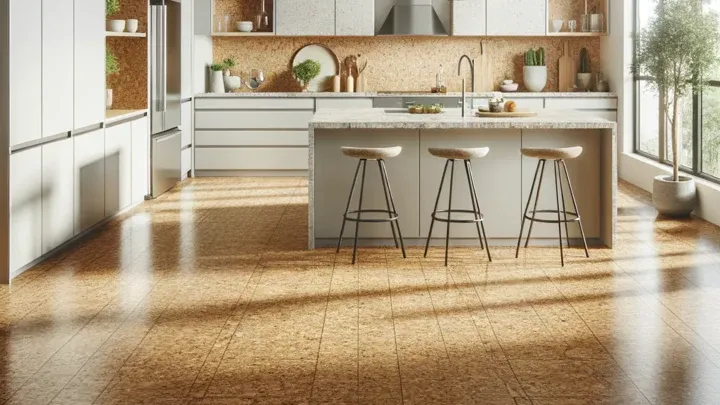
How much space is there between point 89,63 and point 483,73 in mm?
5369

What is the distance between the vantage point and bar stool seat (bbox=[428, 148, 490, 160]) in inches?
246

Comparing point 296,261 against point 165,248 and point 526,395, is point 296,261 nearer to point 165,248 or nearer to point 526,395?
point 165,248

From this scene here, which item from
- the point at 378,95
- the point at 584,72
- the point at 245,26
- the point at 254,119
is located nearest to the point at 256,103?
the point at 254,119

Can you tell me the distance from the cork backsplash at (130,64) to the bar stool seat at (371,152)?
123 inches

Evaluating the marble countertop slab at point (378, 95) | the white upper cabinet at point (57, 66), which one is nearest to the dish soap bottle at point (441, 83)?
the marble countertop slab at point (378, 95)

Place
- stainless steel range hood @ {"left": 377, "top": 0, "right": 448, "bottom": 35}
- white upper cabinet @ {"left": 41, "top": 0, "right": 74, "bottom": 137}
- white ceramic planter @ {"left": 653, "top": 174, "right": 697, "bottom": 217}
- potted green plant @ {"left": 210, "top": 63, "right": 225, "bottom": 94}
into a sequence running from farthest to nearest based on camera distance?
potted green plant @ {"left": 210, "top": 63, "right": 225, "bottom": 94}, stainless steel range hood @ {"left": 377, "top": 0, "right": 448, "bottom": 35}, white ceramic planter @ {"left": 653, "top": 174, "right": 697, "bottom": 217}, white upper cabinet @ {"left": 41, "top": 0, "right": 74, "bottom": 137}

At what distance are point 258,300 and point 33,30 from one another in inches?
81.9

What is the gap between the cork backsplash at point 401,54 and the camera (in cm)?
1138

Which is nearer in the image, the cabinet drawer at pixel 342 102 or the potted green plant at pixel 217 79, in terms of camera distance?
the cabinet drawer at pixel 342 102

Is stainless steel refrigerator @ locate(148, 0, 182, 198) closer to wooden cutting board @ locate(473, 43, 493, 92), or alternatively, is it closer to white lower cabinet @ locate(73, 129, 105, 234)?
white lower cabinet @ locate(73, 129, 105, 234)

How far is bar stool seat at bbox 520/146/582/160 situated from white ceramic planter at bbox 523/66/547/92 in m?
4.92

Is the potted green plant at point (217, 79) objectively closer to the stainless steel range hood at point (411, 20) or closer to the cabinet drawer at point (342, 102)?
the cabinet drawer at point (342, 102)

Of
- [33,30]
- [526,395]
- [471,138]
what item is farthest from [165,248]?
[526,395]

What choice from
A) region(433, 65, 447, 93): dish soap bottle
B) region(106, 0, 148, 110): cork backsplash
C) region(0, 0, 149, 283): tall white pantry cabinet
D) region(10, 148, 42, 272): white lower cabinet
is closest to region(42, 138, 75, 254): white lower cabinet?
region(0, 0, 149, 283): tall white pantry cabinet
